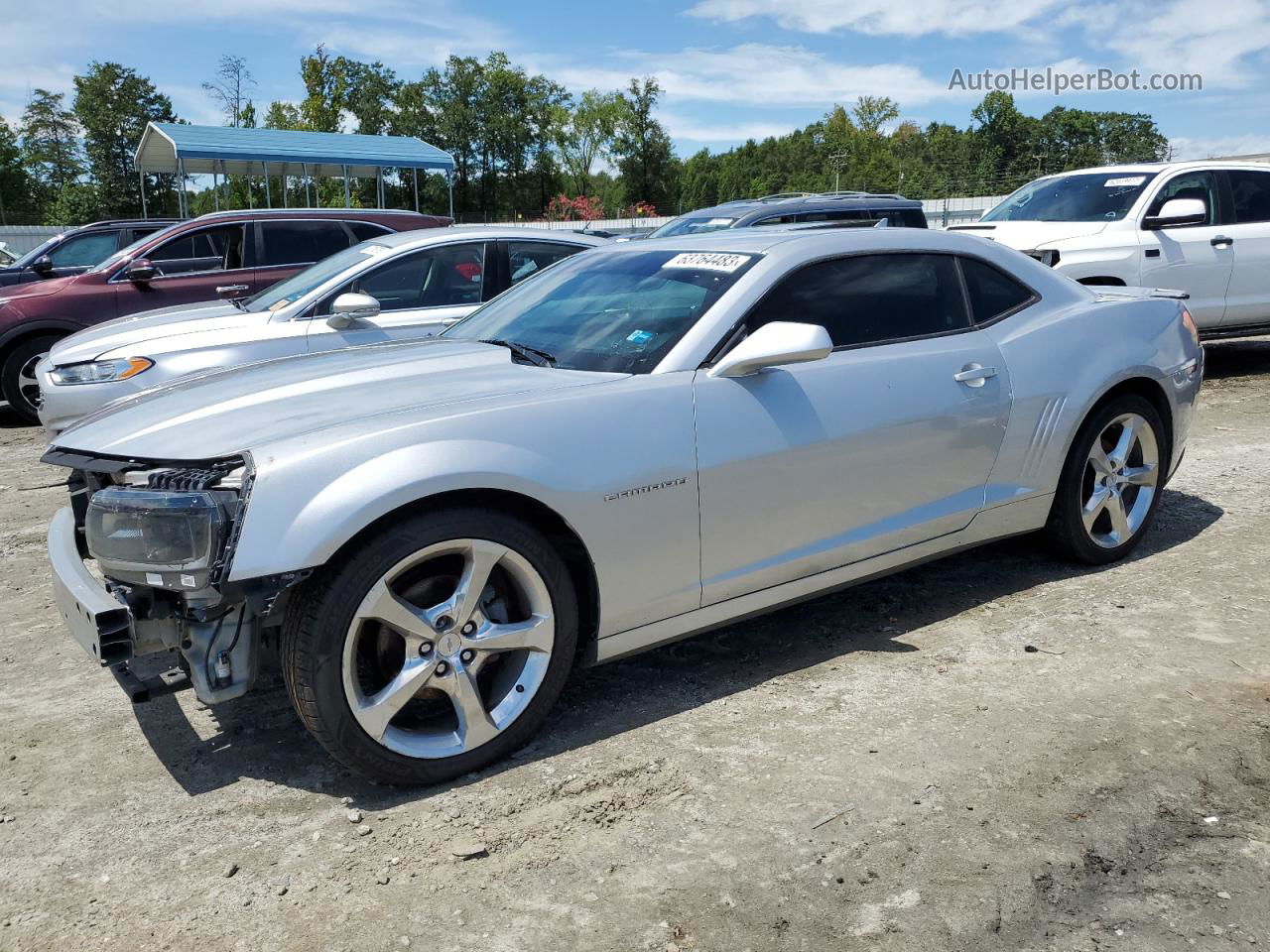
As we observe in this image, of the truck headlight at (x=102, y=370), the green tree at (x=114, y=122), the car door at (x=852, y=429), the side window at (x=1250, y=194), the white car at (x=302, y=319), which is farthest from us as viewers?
the green tree at (x=114, y=122)

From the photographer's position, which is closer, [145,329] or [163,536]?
[163,536]

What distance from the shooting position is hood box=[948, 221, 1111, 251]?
9.23 metres

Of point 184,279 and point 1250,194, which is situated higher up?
point 1250,194

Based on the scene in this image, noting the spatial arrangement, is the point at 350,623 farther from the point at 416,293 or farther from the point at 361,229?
the point at 361,229

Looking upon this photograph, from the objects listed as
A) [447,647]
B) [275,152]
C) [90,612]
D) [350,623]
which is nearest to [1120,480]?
[447,647]

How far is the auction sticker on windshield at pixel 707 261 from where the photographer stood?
366 centimetres

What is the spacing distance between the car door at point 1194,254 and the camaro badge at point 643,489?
736cm

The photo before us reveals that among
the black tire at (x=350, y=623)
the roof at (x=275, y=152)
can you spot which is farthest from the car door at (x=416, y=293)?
the roof at (x=275, y=152)

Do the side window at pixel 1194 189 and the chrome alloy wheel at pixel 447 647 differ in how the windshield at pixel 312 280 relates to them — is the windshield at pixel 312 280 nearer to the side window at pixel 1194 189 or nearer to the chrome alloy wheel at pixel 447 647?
the chrome alloy wheel at pixel 447 647

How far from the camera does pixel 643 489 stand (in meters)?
3.11

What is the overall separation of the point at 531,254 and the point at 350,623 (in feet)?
16.5

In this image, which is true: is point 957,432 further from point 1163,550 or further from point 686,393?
point 1163,550

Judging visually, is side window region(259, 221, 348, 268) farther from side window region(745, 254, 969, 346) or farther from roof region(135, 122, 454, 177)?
roof region(135, 122, 454, 177)

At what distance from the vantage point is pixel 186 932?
2.35 meters
